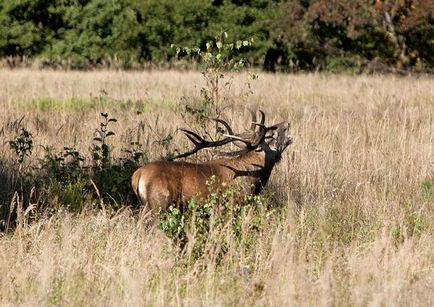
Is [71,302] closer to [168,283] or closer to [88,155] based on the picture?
[168,283]

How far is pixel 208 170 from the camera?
6621mm

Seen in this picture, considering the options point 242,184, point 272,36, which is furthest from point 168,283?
point 272,36

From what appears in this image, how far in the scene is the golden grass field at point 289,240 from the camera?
470cm

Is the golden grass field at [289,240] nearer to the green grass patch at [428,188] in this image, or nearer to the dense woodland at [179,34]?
the green grass patch at [428,188]

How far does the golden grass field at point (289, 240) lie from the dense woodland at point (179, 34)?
17844 millimetres

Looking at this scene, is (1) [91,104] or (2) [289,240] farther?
(1) [91,104]

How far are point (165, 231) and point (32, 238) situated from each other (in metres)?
0.88

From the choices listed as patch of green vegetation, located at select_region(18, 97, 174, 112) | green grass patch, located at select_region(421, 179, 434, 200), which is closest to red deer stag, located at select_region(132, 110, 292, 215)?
green grass patch, located at select_region(421, 179, 434, 200)

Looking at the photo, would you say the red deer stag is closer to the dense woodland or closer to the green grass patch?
the green grass patch

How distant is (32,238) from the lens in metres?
5.82

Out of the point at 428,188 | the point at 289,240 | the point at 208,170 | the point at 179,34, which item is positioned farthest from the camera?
the point at 179,34

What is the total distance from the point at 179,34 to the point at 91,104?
54.1 ft

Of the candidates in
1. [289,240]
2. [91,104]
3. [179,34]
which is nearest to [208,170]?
[289,240]

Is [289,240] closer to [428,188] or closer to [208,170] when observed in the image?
[208,170]
